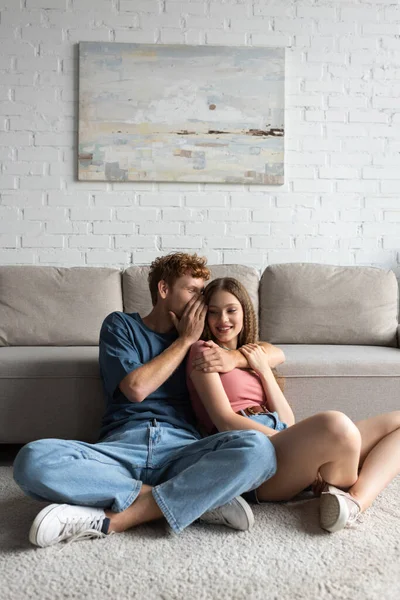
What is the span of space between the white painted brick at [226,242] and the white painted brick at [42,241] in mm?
774

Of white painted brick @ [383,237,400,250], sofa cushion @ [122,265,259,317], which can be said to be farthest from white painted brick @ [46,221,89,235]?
white painted brick @ [383,237,400,250]

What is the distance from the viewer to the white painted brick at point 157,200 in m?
3.49

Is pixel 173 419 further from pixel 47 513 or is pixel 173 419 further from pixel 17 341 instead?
pixel 17 341

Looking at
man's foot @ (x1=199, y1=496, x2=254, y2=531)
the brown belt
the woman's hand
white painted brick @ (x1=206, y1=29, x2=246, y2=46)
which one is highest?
white painted brick @ (x1=206, y1=29, x2=246, y2=46)

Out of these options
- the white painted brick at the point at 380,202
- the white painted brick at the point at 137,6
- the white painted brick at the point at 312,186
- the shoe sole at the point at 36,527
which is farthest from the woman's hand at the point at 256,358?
the white painted brick at the point at 137,6

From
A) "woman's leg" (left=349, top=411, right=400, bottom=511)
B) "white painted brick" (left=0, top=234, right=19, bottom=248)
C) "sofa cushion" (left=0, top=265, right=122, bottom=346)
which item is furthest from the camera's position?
"white painted brick" (left=0, top=234, right=19, bottom=248)

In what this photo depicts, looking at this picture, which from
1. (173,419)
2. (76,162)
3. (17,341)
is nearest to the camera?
(173,419)

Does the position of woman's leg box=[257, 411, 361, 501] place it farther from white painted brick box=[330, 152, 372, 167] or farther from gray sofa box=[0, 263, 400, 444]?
white painted brick box=[330, 152, 372, 167]

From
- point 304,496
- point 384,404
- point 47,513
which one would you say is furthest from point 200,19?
point 47,513

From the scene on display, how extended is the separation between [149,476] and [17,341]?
1.33m

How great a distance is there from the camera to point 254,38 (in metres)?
3.54

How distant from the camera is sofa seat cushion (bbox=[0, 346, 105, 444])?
94.1 inches

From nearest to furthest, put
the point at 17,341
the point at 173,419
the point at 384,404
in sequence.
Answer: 1. the point at 173,419
2. the point at 384,404
3. the point at 17,341

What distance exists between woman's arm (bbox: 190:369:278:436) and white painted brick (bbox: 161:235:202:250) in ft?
5.38
